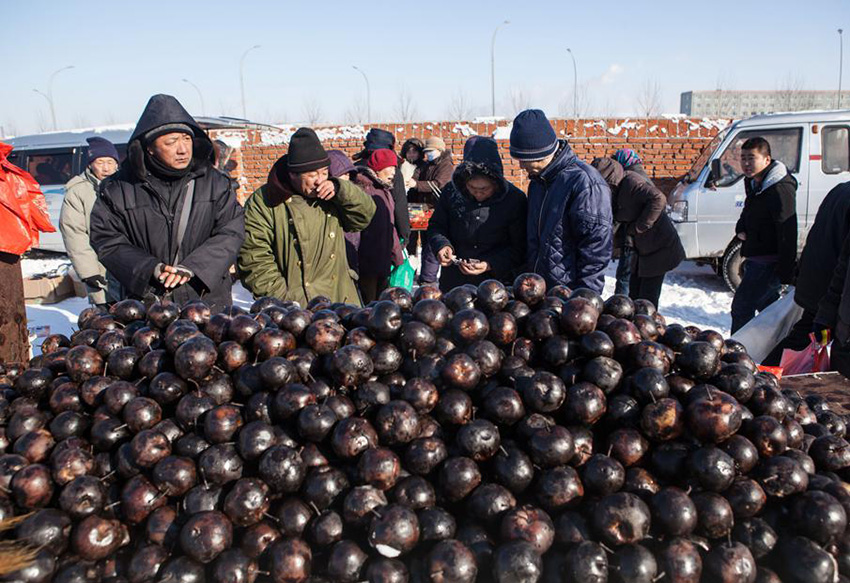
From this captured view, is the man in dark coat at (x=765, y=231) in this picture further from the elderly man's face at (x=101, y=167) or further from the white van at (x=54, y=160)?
the white van at (x=54, y=160)

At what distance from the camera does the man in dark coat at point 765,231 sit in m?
4.88

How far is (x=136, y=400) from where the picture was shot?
5.56 feet

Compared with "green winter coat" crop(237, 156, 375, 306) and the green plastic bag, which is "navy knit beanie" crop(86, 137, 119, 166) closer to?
"green winter coat" crop(237, 156, 375, 306)

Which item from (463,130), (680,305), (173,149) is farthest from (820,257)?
(463,130)

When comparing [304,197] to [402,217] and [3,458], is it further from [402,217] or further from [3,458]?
[3,458]

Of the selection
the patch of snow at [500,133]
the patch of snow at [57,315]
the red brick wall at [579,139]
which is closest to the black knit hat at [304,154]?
the patch of snow at [57,315]

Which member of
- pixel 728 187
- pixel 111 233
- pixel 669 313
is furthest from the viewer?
pixel 728 187

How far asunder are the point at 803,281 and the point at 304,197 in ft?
10.9

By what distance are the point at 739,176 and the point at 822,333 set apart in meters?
5.32

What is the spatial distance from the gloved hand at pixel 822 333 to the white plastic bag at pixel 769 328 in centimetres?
50

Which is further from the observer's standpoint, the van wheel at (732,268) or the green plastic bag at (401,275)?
the van wheel at (732,268)

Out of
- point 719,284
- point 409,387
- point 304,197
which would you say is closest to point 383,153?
point 304,197

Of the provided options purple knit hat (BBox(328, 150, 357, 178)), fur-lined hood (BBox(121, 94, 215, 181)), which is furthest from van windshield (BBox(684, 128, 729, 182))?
fur-lined hood (BBox(121, 94, 215, 181))

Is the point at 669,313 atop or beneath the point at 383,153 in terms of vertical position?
beneath
